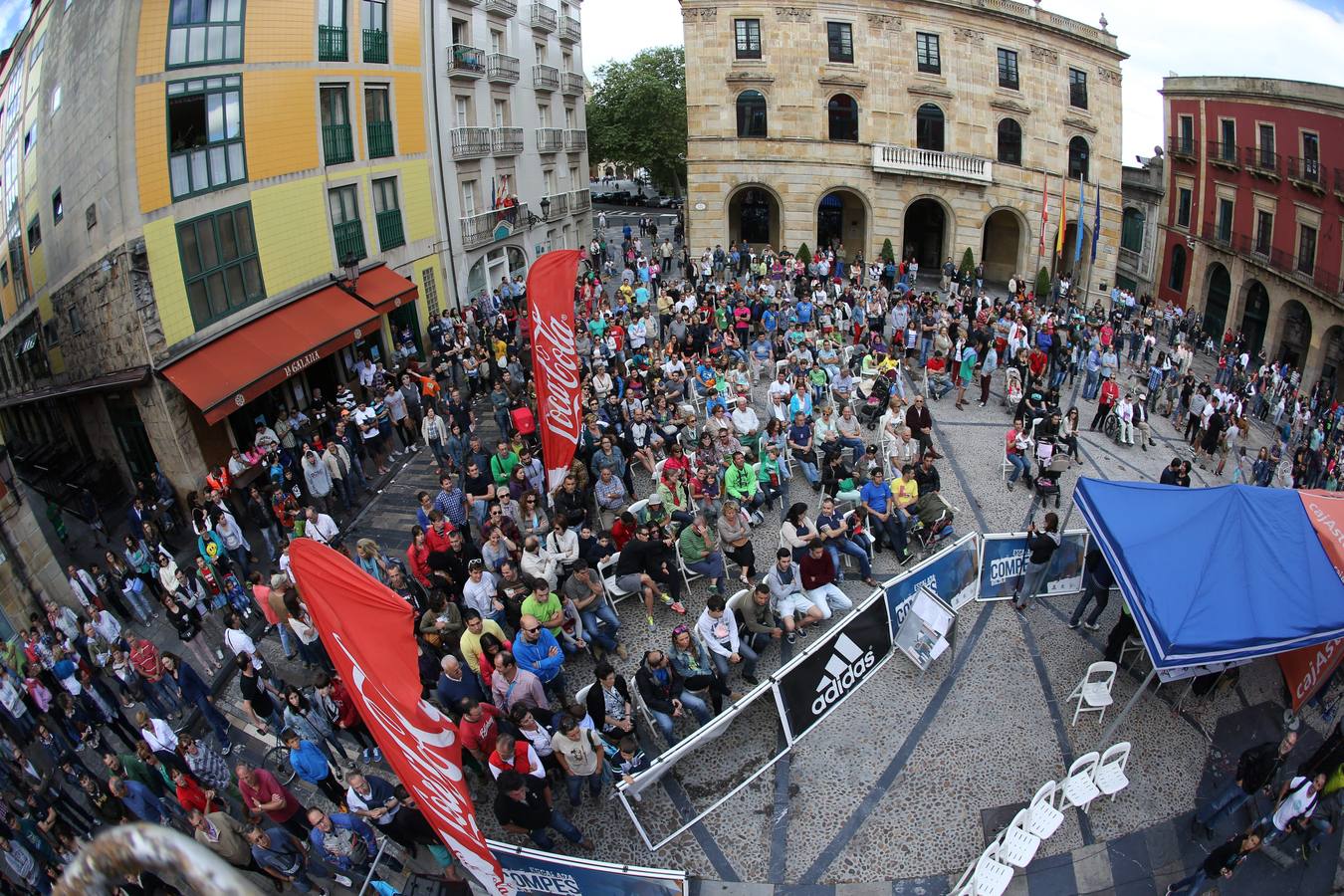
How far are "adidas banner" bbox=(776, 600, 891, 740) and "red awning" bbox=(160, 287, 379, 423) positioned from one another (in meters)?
13.5

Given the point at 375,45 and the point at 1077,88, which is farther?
the point at 1077,88

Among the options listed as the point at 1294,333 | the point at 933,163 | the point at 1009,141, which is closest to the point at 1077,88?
the point at 1009,141

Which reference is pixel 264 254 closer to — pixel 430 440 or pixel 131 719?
pixel 430 440

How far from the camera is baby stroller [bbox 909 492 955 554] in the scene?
1289cm

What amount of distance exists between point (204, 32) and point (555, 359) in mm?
13016

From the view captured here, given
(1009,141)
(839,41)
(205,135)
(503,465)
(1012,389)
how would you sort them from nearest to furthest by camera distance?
(503,465), (205,135), (1012,389), (839,41), (1009,141)

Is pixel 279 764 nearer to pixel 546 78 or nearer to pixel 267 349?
pixel 267 349

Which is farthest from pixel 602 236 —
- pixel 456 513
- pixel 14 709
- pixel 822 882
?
pixel 822 882

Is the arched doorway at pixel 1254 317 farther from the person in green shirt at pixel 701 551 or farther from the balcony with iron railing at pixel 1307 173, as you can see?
the person in green shirt at pixel 701 551

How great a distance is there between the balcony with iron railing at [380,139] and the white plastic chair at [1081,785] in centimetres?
2369

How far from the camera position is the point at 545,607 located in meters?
9.89

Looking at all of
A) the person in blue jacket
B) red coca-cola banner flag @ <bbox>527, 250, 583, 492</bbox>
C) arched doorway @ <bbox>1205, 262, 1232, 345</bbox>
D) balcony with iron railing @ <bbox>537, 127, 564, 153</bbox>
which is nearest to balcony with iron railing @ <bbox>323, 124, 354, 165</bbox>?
balcony with iron railing @ <bbox>537, 127, 564, 153</bbox>

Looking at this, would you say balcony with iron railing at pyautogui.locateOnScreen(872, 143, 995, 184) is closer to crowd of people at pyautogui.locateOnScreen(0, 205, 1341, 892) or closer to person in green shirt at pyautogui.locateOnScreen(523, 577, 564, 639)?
crowd of people at pyautogui.locateOnScreen(0, 205, 1341, 892)

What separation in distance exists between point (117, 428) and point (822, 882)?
1737 centimetres
